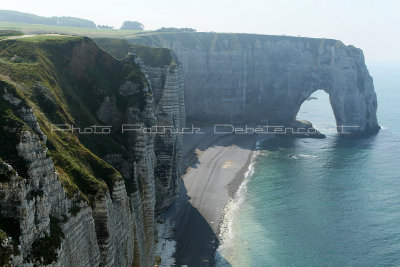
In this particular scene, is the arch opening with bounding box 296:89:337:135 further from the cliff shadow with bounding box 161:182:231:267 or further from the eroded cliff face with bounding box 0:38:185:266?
the eroded cliff face with bounding box 0:38:185:266

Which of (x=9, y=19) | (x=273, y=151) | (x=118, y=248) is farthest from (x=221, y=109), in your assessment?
(x=9, y=19)

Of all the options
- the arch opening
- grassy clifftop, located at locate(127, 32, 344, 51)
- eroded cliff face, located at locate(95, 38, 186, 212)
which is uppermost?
→ grassy clifftop, located at locate(127, 32, 344, 51)

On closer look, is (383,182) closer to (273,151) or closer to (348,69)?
(273,151)

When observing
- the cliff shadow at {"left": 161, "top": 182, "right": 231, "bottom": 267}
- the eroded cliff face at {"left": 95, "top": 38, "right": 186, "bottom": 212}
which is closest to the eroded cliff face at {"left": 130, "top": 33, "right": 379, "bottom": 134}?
the eroded cliff face at {"left": 95, "top": 38, "right": 186, "bottom": 212}

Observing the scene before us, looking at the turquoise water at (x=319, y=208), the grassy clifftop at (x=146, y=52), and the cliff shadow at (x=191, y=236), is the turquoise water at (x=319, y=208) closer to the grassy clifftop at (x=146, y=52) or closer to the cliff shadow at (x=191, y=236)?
the cliff shadow at (x=191, y=236)

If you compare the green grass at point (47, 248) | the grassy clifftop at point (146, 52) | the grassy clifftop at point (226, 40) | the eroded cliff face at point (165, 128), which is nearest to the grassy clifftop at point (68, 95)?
the green grass at point (47, 248)

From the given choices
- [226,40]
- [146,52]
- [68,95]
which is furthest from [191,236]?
[226,40]
